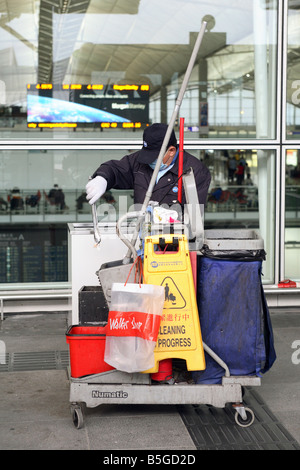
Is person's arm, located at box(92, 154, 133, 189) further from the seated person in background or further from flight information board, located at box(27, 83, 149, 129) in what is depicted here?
the seated person in background

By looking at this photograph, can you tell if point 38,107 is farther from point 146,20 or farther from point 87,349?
point 87,349

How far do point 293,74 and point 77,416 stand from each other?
480 cm

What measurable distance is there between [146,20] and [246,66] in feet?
3.91

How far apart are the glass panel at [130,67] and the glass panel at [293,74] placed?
0.17 metres

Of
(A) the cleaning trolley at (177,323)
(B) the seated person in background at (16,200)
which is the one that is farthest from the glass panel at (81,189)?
(A) the cleaning trolley at (177,323)

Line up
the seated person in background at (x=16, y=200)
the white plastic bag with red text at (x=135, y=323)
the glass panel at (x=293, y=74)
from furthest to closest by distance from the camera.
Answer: the seated person in background at (x=16, y=200) < the glass panel at (x=293, y=74) < the white plastic bag with red text at (x=135, y=323)

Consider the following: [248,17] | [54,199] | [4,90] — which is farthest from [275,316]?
[4,90]

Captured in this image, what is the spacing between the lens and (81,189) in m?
7.62

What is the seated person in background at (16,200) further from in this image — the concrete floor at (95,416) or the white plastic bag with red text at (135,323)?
the white plastic bag with red text at (135,323)

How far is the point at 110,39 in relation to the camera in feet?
24.2

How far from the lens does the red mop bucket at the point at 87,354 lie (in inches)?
163

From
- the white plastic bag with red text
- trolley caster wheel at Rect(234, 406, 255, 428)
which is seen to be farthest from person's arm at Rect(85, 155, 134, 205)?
trolley caster wheel at Rect(234, 406, 255, 428)

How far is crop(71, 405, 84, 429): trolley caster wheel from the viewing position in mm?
4078

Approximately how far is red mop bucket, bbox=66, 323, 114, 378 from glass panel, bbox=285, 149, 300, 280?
12.5 ft
